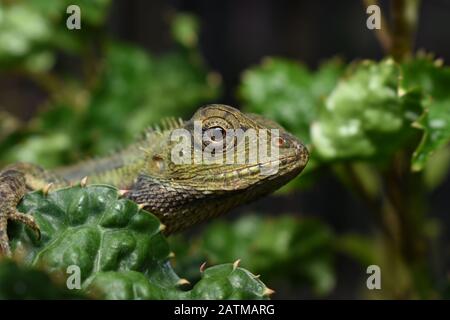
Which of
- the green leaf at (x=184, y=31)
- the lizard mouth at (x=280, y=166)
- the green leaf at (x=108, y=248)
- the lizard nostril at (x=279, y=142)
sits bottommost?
the green leaf at (x=108, y=248)

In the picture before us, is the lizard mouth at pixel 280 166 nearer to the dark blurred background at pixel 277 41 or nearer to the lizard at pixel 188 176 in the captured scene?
the lizard at pixel 188 176

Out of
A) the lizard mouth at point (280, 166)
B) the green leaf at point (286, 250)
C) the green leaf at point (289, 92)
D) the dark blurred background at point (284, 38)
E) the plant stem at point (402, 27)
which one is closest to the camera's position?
the lizard mouth at point (280, 166)

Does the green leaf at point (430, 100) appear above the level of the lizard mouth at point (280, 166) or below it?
above

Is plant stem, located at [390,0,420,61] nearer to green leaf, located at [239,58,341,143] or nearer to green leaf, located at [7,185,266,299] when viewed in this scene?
green leaf, located at [239,58,341,143]

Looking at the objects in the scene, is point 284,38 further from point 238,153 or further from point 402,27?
point 238,153

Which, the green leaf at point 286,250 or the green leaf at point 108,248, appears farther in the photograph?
the green leaf at point 286,250

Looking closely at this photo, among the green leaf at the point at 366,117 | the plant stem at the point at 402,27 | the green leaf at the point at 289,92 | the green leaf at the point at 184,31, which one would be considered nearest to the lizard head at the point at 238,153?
the green leaf at the point at 366,117

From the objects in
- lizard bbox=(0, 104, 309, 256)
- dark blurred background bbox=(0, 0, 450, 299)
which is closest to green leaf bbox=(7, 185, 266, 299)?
lizard bbox=(0, 104, 309, 256)

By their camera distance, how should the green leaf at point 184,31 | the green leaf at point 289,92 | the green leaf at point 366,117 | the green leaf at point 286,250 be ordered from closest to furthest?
the green leaf at point 366,117, the green leaf at point 289,92, the green leaf at point 286,250, the green leaf at point 184,31
